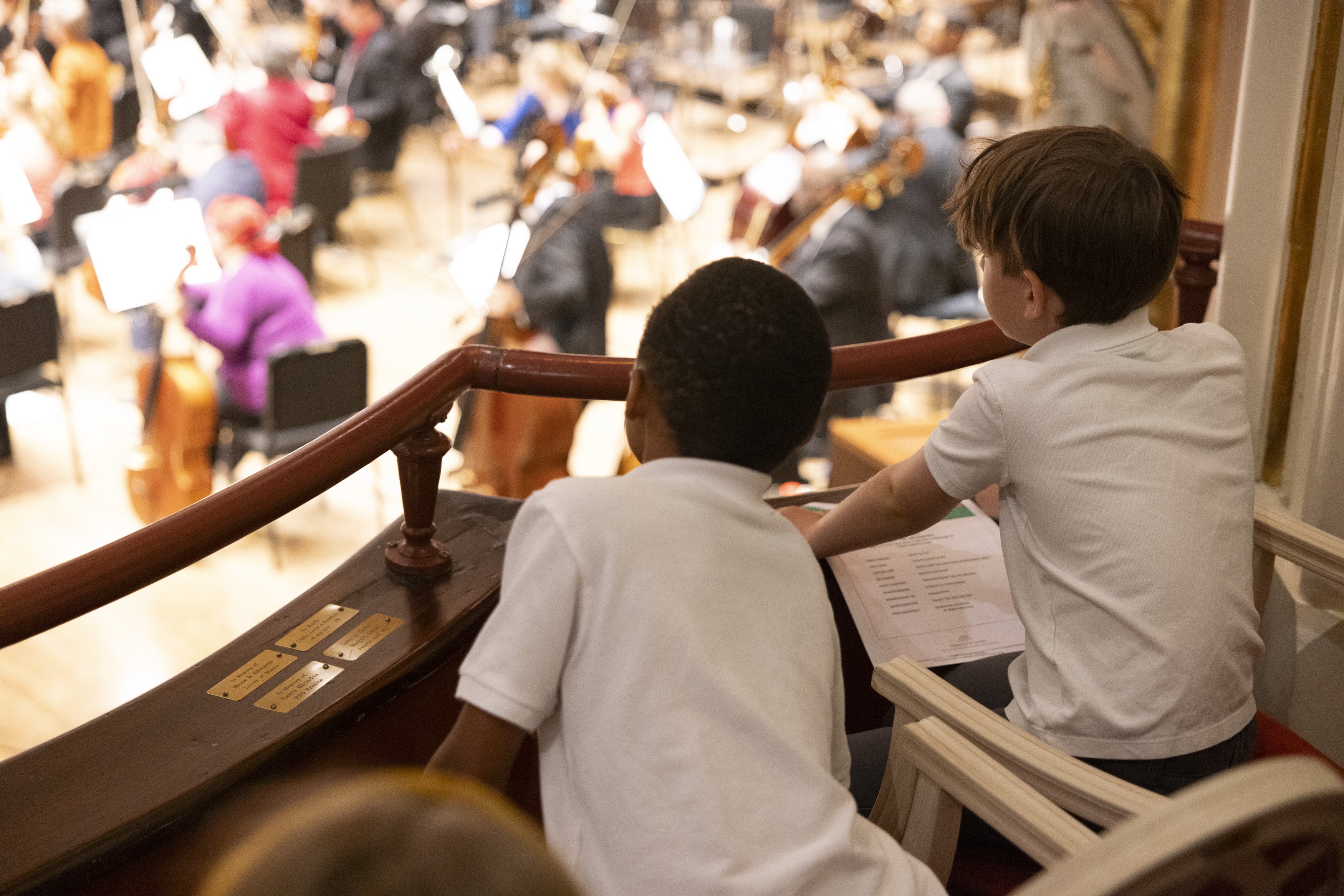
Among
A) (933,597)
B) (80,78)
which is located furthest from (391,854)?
(80,78)

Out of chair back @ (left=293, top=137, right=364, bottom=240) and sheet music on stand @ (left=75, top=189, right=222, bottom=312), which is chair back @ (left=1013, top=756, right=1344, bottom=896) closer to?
sheet music on stand @ (left=75, top=189, right=222, bottom=312)

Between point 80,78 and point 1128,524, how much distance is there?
301 inches

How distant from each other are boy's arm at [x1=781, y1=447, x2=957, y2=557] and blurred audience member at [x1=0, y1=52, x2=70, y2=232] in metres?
5.82

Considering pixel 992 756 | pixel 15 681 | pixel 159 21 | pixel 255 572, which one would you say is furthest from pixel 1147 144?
pixel 159 21

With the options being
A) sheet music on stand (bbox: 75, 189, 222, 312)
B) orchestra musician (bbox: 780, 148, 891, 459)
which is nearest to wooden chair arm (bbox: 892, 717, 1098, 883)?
orchestra musician (bbox: 780, 148, 891, 459)

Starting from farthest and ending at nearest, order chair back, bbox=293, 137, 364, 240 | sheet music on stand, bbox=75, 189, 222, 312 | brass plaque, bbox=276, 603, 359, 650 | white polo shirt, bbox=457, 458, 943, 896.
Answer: chair back, bbox=293, 137, 364, 240, sheet music on stand, bbox=75, 189, 222, 312, brass plaque, bbox=276, 603, 359, 650, white polo shirt, bbox=457, 458, 943, 896

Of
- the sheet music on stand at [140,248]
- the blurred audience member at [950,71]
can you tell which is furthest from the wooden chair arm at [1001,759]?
the blurred audience member at [950,71]

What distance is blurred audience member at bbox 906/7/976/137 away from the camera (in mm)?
6414

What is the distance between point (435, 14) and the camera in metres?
8.84

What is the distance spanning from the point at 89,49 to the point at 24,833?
7.52 meters

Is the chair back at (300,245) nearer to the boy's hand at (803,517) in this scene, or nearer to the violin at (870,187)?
the violin at (870,187)

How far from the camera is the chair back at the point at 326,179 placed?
632 cm

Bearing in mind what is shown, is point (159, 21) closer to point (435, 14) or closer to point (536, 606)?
point (435, 14)

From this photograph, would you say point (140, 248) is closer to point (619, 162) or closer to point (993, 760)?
point (619, 162)
